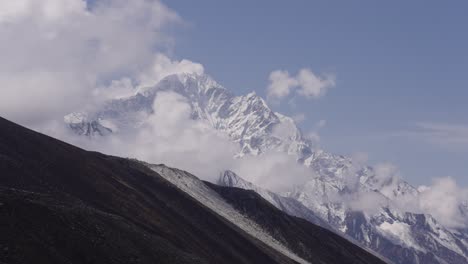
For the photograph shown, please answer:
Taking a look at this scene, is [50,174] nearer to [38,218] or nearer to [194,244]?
[194,244]

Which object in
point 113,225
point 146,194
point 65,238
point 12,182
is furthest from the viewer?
point 146,194

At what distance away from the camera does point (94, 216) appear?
84.1 m

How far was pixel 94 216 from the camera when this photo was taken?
84125 mm

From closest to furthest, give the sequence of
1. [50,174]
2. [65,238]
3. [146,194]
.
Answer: [65,238], [50,174], [146,194]

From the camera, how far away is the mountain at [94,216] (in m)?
68.4

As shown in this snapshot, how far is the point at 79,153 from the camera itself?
145m

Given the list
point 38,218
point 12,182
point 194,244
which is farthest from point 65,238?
point 194,244

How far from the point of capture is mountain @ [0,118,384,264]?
224 feet

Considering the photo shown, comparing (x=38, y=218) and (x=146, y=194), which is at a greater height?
(x=146, y=194)

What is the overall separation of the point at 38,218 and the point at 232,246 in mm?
85583

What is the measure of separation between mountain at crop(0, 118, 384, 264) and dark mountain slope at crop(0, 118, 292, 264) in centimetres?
14

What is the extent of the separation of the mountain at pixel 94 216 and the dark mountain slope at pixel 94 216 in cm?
14

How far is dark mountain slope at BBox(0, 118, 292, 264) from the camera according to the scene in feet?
224

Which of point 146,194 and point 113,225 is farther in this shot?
point 146,194
